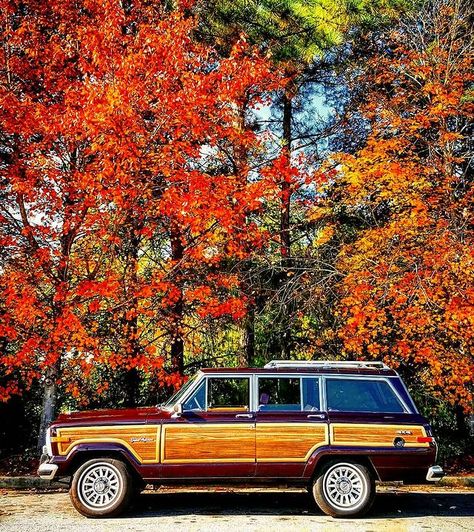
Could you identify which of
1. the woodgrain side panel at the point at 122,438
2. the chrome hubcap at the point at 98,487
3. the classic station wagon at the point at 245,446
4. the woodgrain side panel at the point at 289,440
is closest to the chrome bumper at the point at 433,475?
the classic station wagon at the point at 245,446

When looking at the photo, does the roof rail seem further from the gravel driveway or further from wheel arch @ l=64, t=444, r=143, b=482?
wheel arch @ l=64, t=444, r=143, b=482

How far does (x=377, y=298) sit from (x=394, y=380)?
5.72 meters

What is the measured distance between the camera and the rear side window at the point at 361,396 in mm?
8680

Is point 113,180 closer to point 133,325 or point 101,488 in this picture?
point 133,325

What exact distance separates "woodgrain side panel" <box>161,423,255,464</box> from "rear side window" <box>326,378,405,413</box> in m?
1.22

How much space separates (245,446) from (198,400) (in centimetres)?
86

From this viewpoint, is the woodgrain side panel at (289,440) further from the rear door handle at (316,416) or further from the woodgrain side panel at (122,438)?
the woodgrain side panel at (122,438)

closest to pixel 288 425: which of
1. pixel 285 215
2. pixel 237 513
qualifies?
pixel 237 513

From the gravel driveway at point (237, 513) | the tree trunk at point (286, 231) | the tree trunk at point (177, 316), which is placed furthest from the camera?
the tree trunk at point (177, 316)

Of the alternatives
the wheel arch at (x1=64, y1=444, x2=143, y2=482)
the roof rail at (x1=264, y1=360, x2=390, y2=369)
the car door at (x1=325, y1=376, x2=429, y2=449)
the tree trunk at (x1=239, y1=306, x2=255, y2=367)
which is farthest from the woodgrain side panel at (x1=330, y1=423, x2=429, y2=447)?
the tree trunk at (x1=239, y1=306, x2=255, y2=367)

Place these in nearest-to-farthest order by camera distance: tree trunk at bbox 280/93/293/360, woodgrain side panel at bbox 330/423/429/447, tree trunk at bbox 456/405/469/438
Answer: woodgrain side panel at bbox 330/423/429/447
tree trunk at bbox 280/93/293/360
tree trunk at bbox 456/405/469/438

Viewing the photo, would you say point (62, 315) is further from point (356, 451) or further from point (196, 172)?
point (356, 451)

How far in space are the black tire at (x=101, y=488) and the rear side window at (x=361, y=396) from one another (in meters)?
2.90

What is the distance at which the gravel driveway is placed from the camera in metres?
7.79
